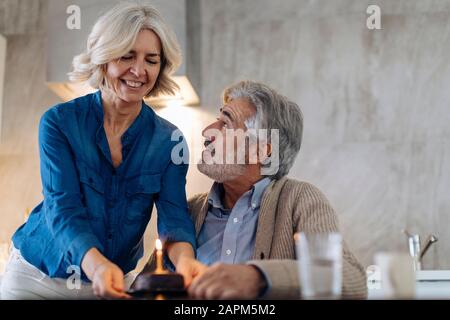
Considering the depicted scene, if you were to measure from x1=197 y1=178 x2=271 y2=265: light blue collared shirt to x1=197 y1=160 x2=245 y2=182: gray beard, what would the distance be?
47 mm

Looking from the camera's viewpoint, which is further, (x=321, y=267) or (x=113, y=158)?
(x=113, y=158)

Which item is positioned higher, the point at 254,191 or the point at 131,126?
the point at 131,126

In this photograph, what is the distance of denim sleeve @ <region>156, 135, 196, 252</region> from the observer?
115cm

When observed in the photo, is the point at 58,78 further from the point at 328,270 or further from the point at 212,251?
the point at 328,270

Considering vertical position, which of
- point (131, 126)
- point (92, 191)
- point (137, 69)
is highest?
point (137, 69)

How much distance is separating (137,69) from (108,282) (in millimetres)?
542

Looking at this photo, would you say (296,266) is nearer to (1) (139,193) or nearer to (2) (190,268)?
(2) (190,268)

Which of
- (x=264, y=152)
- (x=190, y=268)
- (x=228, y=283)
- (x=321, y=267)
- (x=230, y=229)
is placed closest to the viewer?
(x=321, y=267)

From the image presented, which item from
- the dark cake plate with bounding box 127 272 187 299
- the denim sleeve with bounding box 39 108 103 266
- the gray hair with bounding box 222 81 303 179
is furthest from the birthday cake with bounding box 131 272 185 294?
the gray hair with bounding box 222 81 303 179

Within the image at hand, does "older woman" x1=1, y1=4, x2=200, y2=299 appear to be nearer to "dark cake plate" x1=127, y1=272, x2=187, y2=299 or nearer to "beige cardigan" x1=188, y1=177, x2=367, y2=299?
"beige cardigan" x1=188, y1=177, x2=367, y2=299

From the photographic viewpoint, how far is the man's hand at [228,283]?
0.67 meters

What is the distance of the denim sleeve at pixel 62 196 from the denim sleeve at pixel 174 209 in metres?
0.17

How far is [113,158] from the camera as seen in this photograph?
3.99ft

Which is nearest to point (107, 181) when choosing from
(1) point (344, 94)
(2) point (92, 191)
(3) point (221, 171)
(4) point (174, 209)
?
(2) point (92, 191)
